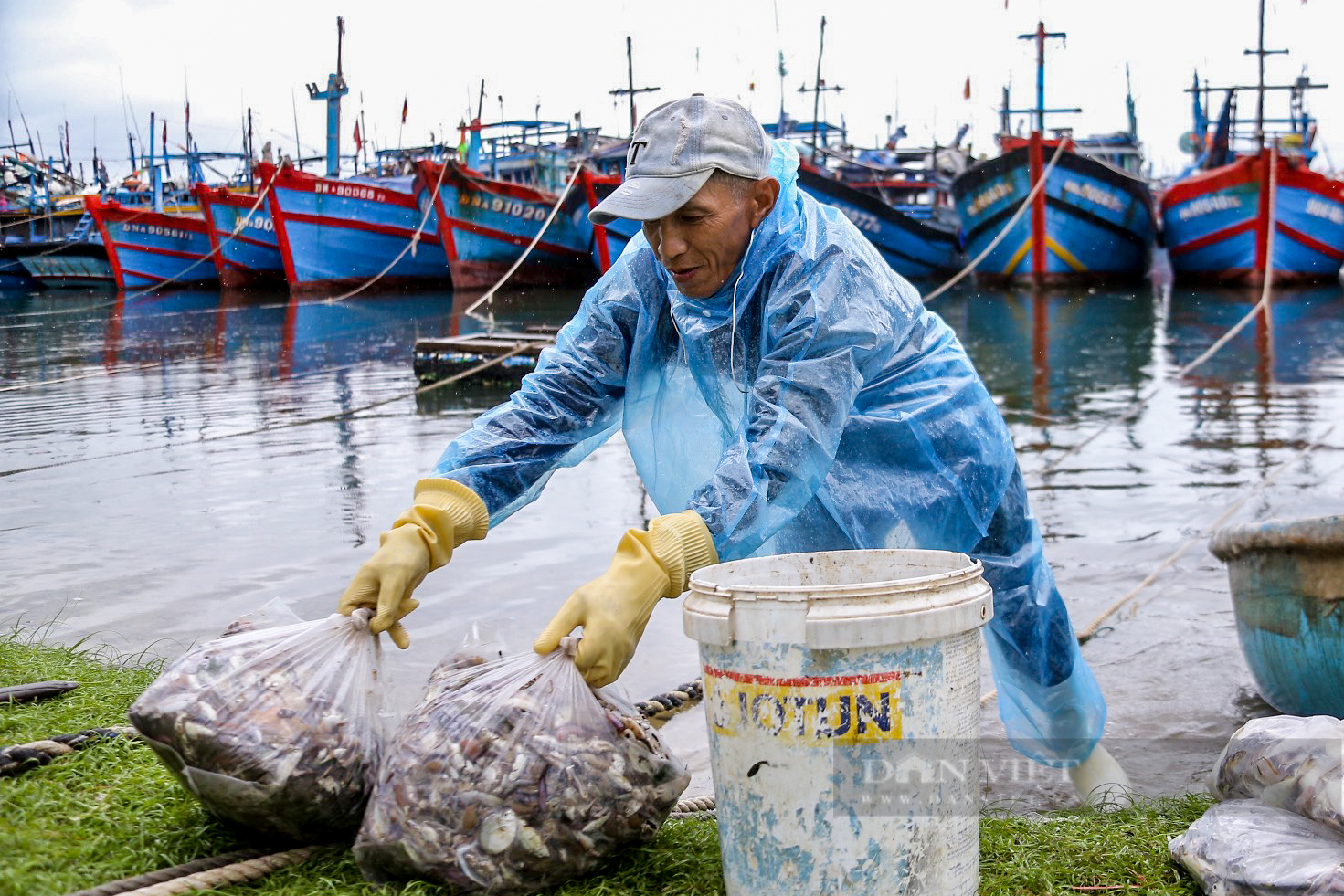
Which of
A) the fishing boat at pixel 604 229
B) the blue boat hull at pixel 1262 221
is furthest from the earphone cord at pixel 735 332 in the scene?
the blue boat hull at pixel 1262 221

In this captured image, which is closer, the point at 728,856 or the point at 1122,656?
the point at 728,856

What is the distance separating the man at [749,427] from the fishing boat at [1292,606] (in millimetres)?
662

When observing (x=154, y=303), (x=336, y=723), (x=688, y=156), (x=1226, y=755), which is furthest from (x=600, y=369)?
(x=154, y=303)

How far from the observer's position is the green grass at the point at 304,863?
213 cm

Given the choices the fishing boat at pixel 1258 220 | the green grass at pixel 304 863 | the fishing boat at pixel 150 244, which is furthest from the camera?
the fishing boat at pixel 150 244

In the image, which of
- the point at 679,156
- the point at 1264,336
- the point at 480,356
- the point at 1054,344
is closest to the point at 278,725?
the point at 679,156

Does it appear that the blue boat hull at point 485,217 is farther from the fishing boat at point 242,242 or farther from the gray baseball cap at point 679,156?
the gray baseball cap at point 679,156

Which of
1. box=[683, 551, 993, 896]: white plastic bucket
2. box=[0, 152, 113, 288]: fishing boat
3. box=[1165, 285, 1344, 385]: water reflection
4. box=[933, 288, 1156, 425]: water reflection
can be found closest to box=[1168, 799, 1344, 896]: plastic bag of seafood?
box=[683, 551, 993, 896]: white plastic bucket

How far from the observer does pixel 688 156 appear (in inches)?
91.5

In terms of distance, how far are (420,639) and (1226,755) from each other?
106 inches

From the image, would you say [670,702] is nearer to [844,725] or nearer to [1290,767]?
[1290,767]

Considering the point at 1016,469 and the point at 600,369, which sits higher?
the point at 600,369

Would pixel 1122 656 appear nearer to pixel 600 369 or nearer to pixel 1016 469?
pixel 1016 469

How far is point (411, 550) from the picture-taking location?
2342mm
